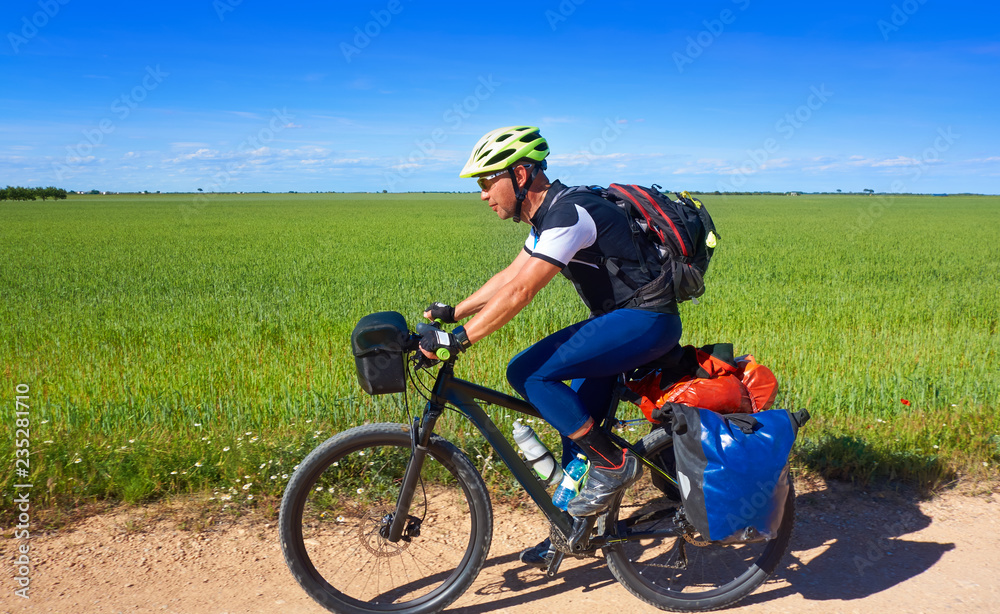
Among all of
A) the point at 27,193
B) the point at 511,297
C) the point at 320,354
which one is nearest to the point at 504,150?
the point at 511,297

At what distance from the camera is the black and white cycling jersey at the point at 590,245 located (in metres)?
2.70

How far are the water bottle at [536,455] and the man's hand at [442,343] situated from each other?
0.62 m

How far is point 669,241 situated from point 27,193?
129 meters

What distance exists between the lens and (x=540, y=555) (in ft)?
10.8

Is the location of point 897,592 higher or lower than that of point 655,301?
lower

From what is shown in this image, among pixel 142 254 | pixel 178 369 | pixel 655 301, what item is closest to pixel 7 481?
pixel 178 369

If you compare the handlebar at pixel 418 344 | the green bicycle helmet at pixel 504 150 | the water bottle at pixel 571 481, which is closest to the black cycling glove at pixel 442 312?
the handlebar at pixel 418 344

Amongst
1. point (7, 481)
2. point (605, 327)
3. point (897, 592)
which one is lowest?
point (897, 592)

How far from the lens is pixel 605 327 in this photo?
115 inches

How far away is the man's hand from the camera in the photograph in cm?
268

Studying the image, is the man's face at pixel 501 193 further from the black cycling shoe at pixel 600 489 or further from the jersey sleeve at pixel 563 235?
the black cycling shoe at pixel 600 489

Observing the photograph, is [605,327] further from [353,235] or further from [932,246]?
[353,235]

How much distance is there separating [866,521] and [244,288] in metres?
13.0

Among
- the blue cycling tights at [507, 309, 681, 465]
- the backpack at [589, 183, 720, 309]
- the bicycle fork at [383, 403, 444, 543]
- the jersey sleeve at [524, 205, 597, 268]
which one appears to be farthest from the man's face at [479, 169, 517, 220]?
the bicycle fork at [383, 403, 444, 543]
